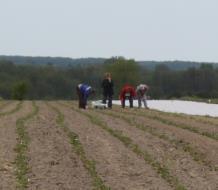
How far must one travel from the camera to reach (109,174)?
10078 mm

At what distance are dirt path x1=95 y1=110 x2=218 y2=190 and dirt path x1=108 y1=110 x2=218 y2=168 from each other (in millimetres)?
370

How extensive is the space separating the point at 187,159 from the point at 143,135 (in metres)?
3.70

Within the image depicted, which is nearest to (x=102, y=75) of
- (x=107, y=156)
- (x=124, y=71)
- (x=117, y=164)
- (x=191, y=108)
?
(x=124, y=71)

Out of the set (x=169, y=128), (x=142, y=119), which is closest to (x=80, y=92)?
(x=142, y=119)

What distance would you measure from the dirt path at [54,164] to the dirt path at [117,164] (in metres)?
0.32

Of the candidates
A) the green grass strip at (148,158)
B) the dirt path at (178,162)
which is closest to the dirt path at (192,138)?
the dirt path at (178,162)

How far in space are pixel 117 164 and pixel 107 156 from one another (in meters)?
0.89

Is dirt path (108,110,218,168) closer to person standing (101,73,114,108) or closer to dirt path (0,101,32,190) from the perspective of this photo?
dirt path (0,101,32,190)

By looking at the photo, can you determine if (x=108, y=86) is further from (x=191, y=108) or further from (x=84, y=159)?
(x=84, y=159)

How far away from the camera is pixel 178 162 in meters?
11.5

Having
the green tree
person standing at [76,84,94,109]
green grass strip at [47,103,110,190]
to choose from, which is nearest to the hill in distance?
the green tree

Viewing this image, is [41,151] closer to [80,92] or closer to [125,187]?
[125,187]

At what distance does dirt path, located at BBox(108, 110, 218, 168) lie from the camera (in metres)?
12.3

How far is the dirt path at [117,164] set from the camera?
30.8ft
